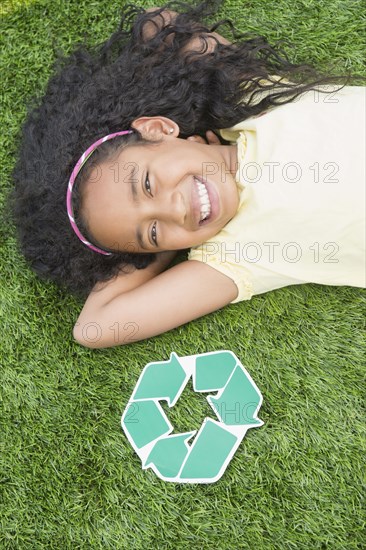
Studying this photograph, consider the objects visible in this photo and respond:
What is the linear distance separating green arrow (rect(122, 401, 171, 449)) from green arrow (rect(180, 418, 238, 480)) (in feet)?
0.34

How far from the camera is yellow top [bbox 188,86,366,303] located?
1490 mm

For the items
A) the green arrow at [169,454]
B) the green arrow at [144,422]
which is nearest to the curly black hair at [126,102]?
the green arrow at [144,422]

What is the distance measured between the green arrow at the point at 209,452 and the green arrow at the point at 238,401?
39mm

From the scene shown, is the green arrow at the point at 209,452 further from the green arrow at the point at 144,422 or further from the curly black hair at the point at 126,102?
the curly black hair at the point at 126,102

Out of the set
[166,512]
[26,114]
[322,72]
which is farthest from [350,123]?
[166,512]

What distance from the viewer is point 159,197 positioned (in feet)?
4.66

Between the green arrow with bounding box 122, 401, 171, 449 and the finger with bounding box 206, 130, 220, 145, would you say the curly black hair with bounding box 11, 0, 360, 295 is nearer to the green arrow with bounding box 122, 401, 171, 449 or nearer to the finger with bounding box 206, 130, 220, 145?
the finger with bounding box 206, 130, 220, 145

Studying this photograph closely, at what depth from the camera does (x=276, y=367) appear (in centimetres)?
168

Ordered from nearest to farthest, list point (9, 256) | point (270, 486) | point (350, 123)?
point (350, 123) → point (270, 486) → point (9, 256)

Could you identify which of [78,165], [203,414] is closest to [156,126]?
[78,165]

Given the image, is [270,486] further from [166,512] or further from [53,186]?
[53,186]

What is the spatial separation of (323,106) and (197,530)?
119 cm

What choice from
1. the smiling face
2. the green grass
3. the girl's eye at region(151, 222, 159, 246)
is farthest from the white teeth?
the green grass

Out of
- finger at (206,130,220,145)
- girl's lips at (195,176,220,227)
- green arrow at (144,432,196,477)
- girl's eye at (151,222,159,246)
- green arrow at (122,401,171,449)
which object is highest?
finger at (206,130,220,145)
